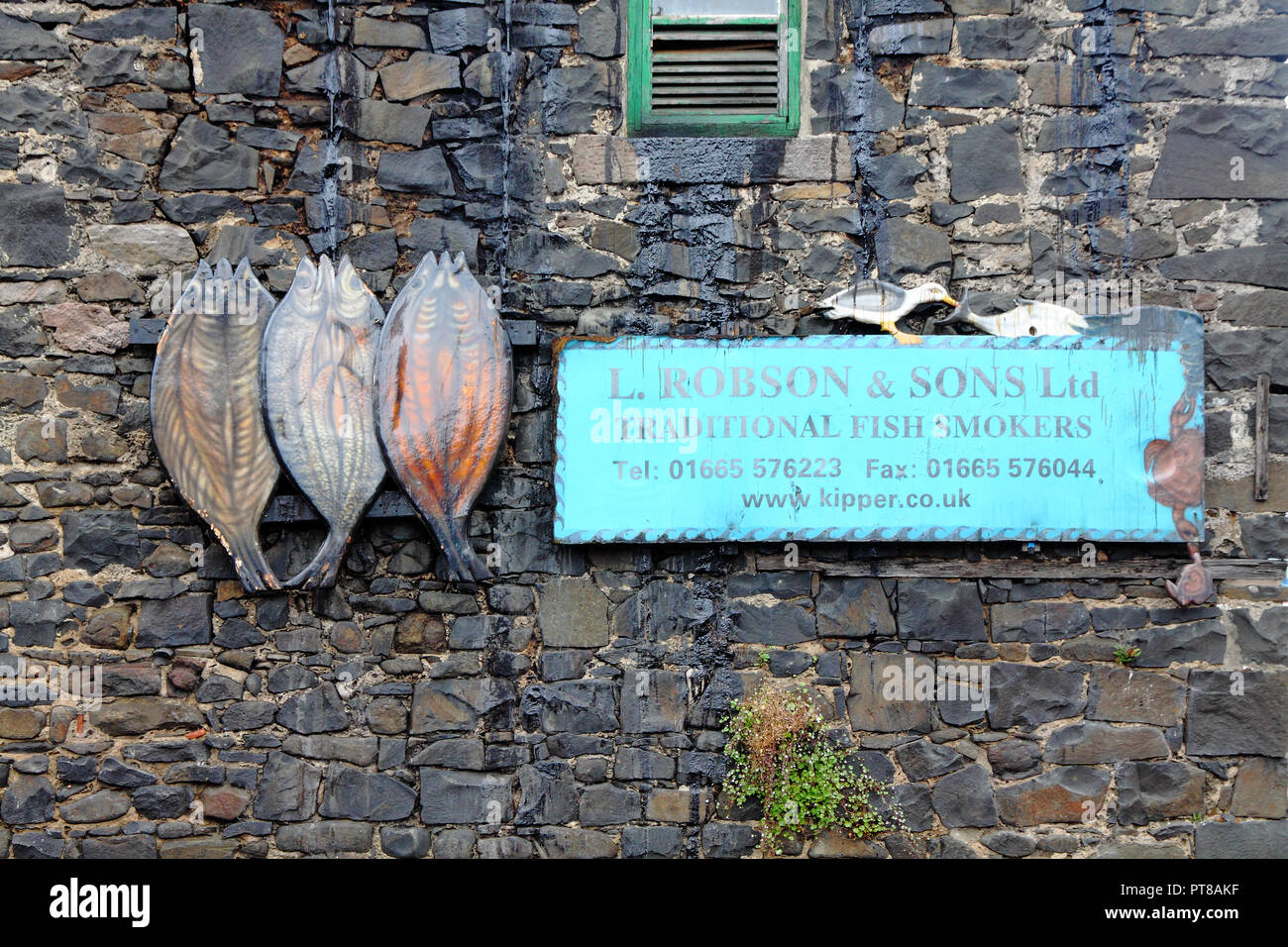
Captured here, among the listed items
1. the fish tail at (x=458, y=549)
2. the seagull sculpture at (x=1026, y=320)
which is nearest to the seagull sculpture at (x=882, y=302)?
the seagull sculpture at (x=1026, y=320)

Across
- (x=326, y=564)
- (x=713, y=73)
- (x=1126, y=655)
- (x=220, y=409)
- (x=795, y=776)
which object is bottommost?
(x=795, y=776)

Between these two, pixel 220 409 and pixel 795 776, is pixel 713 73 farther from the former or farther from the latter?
pixel 795 776

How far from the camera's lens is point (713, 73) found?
15.2 feet

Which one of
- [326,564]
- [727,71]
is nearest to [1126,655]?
[727,71]

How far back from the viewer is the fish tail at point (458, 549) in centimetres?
440

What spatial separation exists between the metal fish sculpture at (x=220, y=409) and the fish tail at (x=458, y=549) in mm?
796

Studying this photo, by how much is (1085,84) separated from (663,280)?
219cm

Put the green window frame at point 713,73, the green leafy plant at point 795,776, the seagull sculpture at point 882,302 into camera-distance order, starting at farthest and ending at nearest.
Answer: the green window frame at point 713,73
the seagull sculpture at point 882,302
the green leafy plant at point 795,776

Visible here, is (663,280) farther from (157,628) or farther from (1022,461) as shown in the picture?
(157,628)

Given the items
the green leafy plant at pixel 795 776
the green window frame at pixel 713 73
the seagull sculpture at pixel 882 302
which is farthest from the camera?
the green window frame at pixel 713 73

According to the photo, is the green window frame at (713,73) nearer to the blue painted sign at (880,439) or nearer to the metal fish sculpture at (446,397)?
the blue painted sign at (880,439)

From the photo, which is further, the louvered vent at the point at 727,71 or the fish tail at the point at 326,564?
the louvered vent at the point at 727,71

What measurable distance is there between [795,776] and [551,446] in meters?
1.88

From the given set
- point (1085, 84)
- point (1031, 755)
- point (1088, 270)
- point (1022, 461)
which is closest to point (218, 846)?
point (1031, 755)
